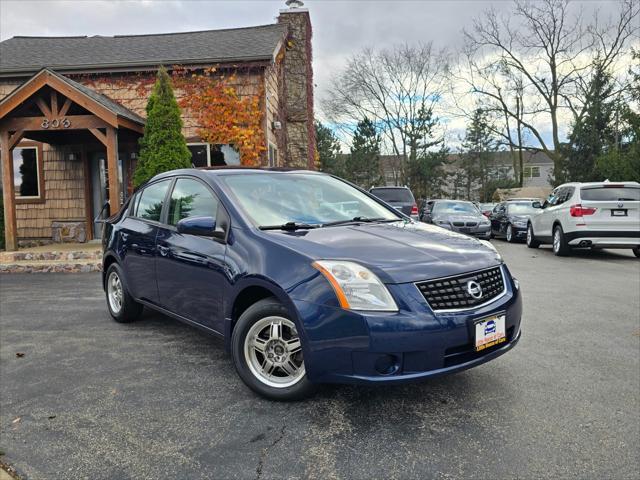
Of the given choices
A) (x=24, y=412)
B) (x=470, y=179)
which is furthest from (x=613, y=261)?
(x=470, y=179)

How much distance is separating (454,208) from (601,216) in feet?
21.3

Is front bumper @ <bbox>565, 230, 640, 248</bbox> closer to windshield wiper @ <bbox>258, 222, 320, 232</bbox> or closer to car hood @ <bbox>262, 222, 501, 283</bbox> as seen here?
car hood @ <bbox>262, 222, 501, 283</bbox>

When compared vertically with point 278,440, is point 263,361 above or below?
above

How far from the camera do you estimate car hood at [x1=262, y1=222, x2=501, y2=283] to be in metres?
2.89

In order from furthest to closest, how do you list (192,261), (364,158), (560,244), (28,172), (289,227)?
(364,158)
(28,172)
(560,244)
(192,261)
(289,227)

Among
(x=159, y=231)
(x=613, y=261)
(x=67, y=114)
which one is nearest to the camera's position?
(x=159, y=231)

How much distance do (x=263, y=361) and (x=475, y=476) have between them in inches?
58.8

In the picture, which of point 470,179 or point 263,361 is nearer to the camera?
point 263,361

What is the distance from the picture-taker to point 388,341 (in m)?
2.72

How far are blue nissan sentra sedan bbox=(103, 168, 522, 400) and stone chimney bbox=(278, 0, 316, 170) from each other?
1296cm

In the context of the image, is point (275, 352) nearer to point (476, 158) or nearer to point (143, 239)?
point (143, 239)

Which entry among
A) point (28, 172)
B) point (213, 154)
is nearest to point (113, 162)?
point (213, 154)

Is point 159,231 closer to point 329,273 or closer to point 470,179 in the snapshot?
point 329,273

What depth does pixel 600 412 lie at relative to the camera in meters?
3.04
